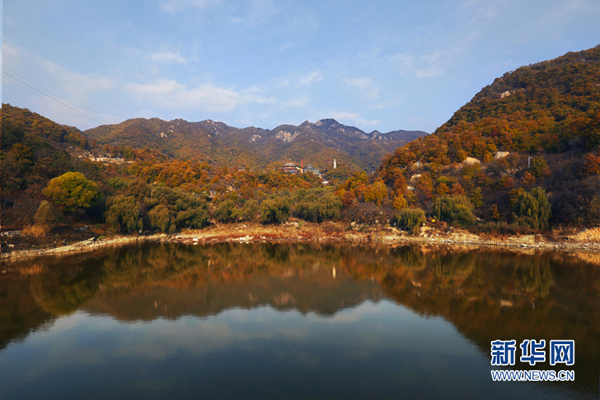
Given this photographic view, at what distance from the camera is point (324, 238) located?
112ft

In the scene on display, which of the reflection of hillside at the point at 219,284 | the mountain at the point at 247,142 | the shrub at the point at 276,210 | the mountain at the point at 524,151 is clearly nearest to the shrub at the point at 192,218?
the shrub at the point at 276,210

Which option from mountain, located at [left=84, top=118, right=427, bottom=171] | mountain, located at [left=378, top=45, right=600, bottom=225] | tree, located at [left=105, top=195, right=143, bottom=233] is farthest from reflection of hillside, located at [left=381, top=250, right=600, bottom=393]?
mountain, located at [left=84, top=118, right=427, bottom=171]

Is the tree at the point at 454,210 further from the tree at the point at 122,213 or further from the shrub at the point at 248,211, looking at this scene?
the tree at the point at 122,213

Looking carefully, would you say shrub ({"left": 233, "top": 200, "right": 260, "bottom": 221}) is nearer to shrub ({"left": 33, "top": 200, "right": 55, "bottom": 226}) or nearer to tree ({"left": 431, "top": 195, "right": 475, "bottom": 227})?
shrub ({"left": 33, "top": 200, "right": 55, "bottom": 226})

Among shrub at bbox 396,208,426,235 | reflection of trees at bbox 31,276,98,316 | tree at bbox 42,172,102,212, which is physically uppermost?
tree at bbox 42,172,102,212

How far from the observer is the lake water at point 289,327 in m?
7.95

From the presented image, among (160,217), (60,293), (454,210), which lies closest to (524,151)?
(454,210)

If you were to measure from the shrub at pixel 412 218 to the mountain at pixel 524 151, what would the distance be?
4017 millimetres

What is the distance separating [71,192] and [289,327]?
2694 centimetres

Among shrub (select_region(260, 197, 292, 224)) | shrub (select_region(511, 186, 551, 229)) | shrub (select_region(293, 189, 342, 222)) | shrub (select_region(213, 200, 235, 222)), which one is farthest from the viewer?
shrub (select_region(213, 200, 235, 222))

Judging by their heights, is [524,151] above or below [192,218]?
above

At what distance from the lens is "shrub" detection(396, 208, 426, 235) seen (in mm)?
31969

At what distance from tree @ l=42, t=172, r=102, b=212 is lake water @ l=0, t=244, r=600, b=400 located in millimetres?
7902

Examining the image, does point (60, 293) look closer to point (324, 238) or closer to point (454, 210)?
point (324, 238)
